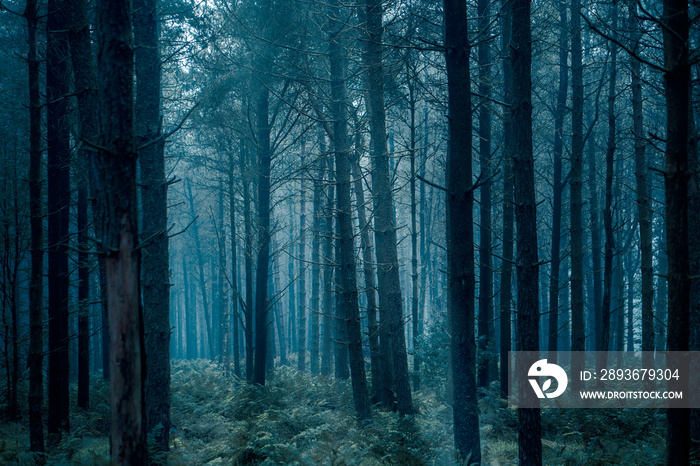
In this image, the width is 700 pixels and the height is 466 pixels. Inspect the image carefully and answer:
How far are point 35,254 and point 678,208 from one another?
895cm

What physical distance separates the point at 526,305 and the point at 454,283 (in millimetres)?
1150

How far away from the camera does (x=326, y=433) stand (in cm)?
810

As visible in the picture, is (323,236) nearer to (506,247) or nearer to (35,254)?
(35,254)

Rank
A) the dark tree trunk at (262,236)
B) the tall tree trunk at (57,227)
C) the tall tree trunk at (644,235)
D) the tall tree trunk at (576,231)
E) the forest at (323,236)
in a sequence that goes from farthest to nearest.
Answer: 1. the dark tree trunk at (262,236)
2. the tall tree trunk at (576,231)
3. the tall tree trunk at (644,235)
4. the tall tree trunk at (57,227)
5. the forest at (323,236)

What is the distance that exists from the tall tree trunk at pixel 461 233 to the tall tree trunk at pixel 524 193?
33.1 inches

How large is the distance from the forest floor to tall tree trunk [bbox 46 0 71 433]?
84 centimetres

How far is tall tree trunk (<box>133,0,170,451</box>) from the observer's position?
736cm

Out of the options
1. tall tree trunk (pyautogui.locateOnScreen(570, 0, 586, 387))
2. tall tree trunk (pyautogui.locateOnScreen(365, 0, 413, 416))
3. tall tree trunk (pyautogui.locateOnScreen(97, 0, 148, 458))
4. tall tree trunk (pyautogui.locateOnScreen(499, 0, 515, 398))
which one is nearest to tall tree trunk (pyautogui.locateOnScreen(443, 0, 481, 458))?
tall tree trunk (pyautogui.locateOnScreen(97, 0, 148, 458))

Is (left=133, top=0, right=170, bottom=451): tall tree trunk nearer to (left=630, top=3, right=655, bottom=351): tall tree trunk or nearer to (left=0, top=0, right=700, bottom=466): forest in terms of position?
(left=0, top=0, right=700, bottom=466): forest

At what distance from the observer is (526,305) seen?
6.14m

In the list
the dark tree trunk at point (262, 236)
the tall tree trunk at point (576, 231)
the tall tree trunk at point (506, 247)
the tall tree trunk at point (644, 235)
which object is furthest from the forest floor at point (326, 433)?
the tall tree trunk at point (644, 235)

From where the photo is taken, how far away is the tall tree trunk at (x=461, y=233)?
18.7 feet

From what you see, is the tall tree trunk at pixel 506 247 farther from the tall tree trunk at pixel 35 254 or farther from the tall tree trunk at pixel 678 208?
the tall tree trunk at pixel 35 254

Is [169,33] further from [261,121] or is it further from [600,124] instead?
[600,124]
